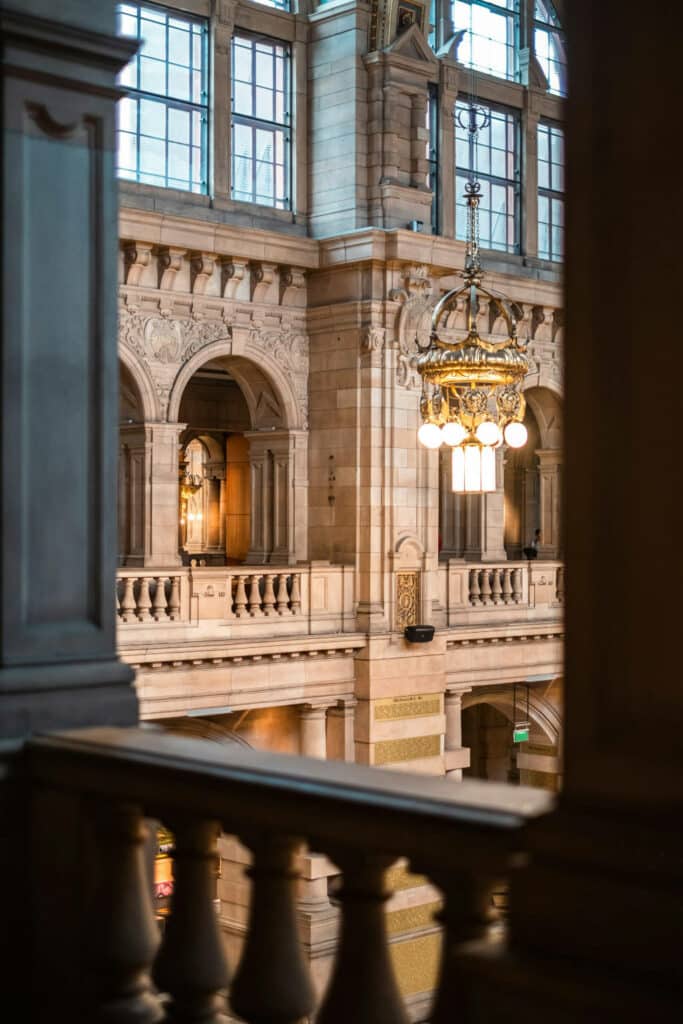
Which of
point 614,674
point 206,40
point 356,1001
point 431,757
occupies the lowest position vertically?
point 431,757

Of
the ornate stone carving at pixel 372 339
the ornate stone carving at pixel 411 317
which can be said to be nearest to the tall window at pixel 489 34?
the ornate stone carving at pixel 411 317

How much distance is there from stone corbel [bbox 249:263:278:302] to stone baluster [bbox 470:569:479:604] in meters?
4.45

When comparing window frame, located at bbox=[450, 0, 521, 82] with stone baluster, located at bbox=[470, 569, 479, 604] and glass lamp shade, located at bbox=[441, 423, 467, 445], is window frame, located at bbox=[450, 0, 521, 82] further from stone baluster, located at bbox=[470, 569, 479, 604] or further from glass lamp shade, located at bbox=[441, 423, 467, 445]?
glass lamp shade, located at bbox=[441, 423, 467, 445]

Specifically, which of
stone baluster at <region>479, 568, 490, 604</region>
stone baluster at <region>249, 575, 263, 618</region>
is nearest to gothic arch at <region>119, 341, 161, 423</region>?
stone baluster at <region>249, 575, 263, 618</region>

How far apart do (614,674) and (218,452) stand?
23600 millimetres

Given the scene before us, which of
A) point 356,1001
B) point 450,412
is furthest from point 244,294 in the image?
point 356,1001

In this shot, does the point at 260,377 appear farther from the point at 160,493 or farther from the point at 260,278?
the point at 160,493

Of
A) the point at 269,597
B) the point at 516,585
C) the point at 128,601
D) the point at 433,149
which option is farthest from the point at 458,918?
the point at 433,149

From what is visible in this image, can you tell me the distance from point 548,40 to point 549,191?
7.08 ft

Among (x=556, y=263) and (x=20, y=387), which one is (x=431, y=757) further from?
(x=20, y=387)

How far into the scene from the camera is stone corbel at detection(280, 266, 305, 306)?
59.9ft

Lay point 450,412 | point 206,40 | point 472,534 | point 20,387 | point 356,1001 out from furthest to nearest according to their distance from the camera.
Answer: point 472,534
point 206,40
point 450,412
point 20,387
point 356,1001

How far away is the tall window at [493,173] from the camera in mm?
20469

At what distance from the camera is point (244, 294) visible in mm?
17953
